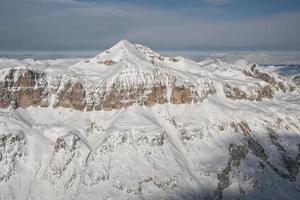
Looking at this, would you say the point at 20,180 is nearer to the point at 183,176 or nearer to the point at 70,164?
the point at 70,164

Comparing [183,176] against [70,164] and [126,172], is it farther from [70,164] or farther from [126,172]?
[70,164]

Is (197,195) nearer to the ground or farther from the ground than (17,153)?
nearer to the ground

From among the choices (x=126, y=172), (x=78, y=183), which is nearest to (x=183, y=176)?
(x=126, y=172)

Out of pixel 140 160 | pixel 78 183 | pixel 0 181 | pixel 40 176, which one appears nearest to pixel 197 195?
pixel 140 160

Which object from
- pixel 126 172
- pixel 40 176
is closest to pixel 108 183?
pixel 126 172

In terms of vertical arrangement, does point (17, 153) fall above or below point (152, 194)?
above

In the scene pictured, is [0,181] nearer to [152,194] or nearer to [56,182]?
[56,182]
